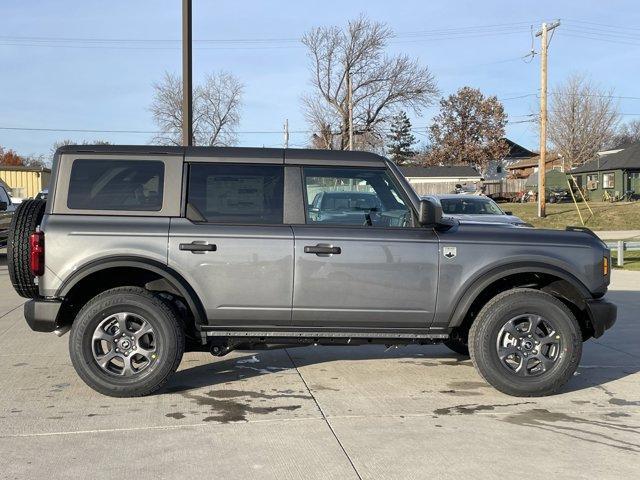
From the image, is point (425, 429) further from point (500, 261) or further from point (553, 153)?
point (553, 153)

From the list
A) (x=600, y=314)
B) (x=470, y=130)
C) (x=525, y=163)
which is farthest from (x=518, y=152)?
(x=600, y=314)

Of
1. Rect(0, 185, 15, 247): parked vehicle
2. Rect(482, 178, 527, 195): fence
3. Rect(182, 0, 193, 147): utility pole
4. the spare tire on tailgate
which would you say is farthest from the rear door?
Rect(482, 178, 527, 195): fence

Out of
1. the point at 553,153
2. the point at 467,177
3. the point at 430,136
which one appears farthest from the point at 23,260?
the point at 553,153

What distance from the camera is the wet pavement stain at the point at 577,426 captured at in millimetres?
4473

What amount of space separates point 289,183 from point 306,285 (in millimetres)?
851

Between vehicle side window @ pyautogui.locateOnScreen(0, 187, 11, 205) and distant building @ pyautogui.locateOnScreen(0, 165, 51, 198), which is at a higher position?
distant building @ pyautogui.locateOnScreen(0, 165, 51, 198)

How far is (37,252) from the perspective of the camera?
16.8ft

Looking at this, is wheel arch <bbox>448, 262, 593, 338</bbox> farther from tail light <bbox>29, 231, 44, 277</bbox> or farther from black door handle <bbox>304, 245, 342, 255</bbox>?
tail light <bbox>29, 231, 44, 277</bbox>

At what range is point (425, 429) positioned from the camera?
15.4 ft

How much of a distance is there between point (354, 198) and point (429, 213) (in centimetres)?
67

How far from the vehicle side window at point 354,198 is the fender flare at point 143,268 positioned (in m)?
1.13

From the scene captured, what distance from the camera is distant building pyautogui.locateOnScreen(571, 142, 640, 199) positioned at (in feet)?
153

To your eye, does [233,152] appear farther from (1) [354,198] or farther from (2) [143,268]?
(2) [143,268]

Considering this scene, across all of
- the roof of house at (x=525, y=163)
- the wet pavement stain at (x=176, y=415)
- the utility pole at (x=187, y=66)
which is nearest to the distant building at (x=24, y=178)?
the utility pole at (x=187, y=66)
